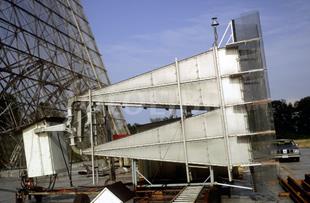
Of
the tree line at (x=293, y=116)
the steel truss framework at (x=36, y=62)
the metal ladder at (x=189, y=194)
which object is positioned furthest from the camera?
the tree line at (x=293, y=116)

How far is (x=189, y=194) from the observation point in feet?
25.6

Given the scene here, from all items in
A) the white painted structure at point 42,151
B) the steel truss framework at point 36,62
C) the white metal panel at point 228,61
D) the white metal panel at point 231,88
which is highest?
the steel truss framework at point 36,62

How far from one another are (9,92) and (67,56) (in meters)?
9.90

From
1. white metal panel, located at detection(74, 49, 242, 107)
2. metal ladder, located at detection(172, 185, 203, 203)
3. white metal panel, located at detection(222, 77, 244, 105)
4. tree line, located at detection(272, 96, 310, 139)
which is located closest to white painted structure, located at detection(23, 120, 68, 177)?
white metal panel, located at detection(74, 49, 242, 107)

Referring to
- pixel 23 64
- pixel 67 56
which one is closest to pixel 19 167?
pixel 23 64

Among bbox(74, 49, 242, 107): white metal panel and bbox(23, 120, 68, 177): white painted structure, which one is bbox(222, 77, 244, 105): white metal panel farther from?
bbox(23, 120, 68, 177): white painted structure

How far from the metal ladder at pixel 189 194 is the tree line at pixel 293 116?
233 ft

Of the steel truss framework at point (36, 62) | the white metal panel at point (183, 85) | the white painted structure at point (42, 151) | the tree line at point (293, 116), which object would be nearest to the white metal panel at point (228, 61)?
the white metal panel at point (183, 85)

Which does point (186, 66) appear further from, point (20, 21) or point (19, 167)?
point (20, 21)

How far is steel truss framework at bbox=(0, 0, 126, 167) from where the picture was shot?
2286 centimetres

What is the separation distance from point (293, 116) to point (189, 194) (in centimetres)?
7980

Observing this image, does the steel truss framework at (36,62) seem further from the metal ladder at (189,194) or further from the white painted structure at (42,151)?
the metal ladder at (189,194)

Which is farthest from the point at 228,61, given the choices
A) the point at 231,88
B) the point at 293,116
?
the point at 293,116

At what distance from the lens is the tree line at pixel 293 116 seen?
257ft
